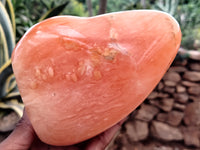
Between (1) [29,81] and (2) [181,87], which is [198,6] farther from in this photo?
(1) [29,81]

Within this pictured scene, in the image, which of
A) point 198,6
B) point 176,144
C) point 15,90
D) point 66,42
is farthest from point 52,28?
point 198,6

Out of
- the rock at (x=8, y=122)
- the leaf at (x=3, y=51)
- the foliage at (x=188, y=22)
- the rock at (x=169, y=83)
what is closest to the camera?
the rock at (x=8, y=122)

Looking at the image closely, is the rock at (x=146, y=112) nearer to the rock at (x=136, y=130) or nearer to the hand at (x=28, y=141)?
the rock at (x=136, y=130)

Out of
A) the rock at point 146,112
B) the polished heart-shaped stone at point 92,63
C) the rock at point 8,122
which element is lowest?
the rock at point 146,112

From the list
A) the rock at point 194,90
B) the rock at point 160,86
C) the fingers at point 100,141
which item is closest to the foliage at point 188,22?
the rock at point 194,90

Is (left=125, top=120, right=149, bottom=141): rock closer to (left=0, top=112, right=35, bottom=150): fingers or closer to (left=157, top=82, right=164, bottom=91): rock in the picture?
(left=157, top=82, right=164, bottom=91): rock

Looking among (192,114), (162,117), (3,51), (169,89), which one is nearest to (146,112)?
(162,117)
